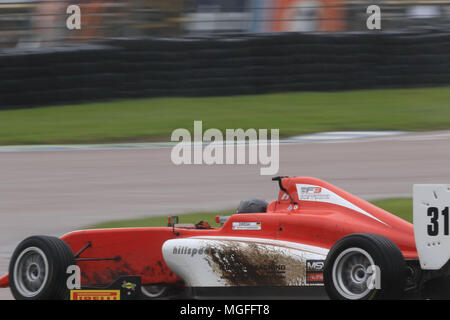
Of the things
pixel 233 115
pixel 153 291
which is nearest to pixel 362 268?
pixel 153 291

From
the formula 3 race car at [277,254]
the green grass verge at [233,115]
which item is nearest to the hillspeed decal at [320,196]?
the formula 3 race car at [277,254]

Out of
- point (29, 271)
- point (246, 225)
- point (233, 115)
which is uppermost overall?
point (233, 115)

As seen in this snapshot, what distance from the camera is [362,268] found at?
15.5 ft

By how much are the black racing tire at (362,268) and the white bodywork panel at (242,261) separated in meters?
0.29

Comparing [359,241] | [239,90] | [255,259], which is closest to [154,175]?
[239,90]

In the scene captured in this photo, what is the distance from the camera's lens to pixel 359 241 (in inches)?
185

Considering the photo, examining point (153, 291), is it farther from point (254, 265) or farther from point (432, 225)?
point (432, 225)

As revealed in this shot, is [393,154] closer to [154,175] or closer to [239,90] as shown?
[154,175]

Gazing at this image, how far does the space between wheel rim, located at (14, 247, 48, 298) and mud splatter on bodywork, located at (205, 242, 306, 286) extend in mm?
1226

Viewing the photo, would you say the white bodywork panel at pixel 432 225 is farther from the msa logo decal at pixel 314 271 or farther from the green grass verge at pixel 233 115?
the green grass verge at pixel 233 115

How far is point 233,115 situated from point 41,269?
9238 mm

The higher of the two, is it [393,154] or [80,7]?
[80,7]

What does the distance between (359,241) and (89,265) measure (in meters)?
2.20

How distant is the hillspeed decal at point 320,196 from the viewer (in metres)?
5.31
